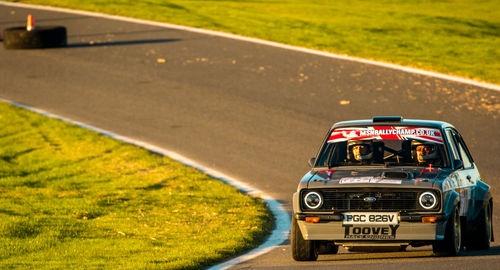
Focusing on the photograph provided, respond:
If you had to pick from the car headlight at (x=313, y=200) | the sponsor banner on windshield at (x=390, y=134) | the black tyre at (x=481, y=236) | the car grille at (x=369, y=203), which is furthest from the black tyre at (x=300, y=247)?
the black tyre at (x=481, y=236)

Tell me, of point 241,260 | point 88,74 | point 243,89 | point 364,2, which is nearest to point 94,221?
point 241,260

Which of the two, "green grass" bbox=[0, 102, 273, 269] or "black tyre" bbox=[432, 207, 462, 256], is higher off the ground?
"black tyre" bbox=[432, 207, 462, 256]

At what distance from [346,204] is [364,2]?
34.4m

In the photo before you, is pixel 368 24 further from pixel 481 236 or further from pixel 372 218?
pixel 372 218

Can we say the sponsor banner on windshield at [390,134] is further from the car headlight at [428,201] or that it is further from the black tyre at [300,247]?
the black tyre at [300,247]

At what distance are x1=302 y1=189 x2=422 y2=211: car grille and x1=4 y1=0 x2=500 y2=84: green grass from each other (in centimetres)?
1472

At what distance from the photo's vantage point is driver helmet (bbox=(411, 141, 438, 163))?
33.3ft

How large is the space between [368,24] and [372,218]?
84.0 ft

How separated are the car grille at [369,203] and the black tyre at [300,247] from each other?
0.37 meters

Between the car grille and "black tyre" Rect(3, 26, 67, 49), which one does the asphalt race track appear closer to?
"black tyre" Rect(3, 26, 67, 49)

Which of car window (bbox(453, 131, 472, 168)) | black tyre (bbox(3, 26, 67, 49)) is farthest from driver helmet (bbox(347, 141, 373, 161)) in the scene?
black tyre (bbox(3, 26, 67, 49))

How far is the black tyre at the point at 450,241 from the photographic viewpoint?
914cm

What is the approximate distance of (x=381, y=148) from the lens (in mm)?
10273

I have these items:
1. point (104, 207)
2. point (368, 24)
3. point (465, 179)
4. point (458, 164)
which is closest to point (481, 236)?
point (465, 179)
